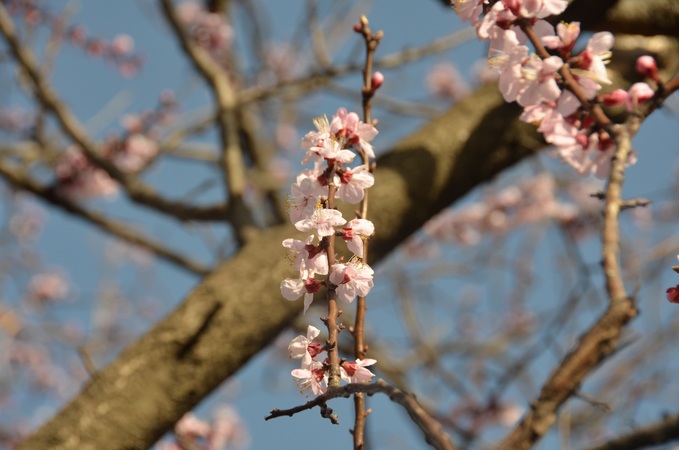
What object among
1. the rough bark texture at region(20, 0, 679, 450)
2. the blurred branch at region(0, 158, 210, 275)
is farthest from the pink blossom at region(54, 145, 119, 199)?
the rough bark texture at region(20, 0, 679, 450)

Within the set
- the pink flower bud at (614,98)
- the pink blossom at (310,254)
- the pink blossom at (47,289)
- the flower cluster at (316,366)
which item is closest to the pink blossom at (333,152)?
the pink blossom at (310,254)

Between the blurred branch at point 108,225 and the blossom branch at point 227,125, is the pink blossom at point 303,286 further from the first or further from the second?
the blurred branch at point 108,225

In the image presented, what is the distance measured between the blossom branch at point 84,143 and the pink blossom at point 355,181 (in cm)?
197

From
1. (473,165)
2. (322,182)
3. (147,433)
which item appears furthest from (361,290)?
(473,165)

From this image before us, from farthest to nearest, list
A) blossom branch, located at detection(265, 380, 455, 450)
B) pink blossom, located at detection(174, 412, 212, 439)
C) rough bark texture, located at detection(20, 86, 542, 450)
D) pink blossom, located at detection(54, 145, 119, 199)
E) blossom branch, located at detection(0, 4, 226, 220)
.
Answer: pink blossom, located at detection(54, 145, 119, 199)
blossom branch, located at detection(0, 4, 226, 220)
pink blossom, located at detection(174, 412, 212, 439)
rough bark texture, located at detection(20, 86, 542, 450)
blossom branch, located at detection(265, 380, 455, 450)

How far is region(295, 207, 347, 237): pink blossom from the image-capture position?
873 mm

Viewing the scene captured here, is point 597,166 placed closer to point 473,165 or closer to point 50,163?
point 473,165

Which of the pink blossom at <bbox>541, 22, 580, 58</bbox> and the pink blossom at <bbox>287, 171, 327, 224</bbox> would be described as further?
the pink blossom at <bbox>541, 22, 580, 58</bbox>

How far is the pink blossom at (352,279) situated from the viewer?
865 millimetres

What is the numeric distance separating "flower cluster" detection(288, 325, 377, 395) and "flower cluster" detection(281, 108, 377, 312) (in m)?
0.05

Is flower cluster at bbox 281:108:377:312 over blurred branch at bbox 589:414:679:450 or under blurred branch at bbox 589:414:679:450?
over

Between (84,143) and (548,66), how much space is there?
94.0 inches

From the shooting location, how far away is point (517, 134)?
2016 mm

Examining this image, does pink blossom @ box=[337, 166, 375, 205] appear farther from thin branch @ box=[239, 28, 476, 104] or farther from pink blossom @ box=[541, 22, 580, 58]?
thin branch @ box=[239, 28, 476, 104]
